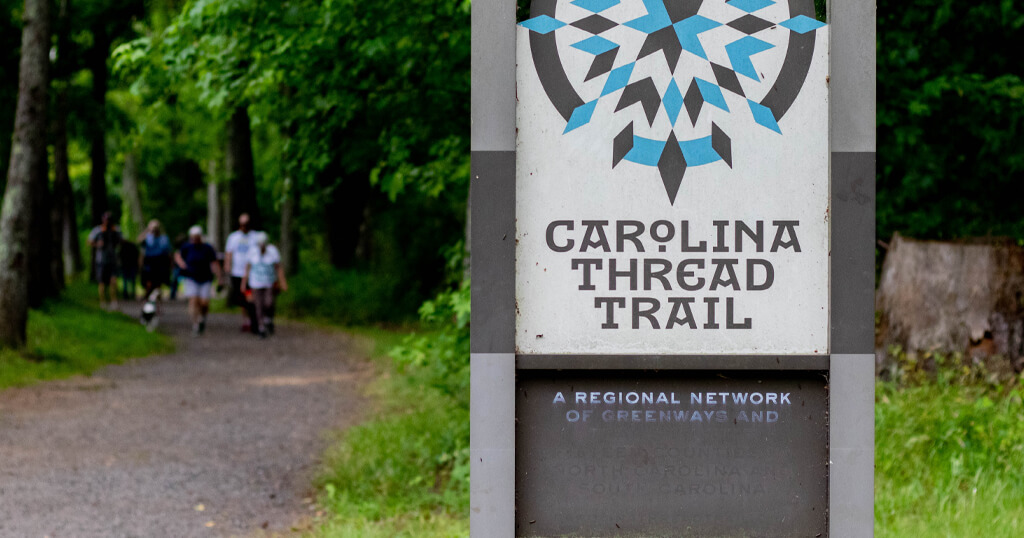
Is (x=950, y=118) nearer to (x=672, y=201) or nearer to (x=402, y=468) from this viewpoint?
(x=402, y=468)

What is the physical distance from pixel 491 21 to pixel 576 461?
1.42 metres

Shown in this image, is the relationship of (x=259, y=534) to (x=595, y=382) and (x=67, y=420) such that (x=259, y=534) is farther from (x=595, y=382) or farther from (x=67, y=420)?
(x=67, y=420)

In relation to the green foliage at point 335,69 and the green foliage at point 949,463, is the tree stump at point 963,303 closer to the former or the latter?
the green foliage at point 949,463

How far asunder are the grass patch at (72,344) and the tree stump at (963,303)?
29.6ft

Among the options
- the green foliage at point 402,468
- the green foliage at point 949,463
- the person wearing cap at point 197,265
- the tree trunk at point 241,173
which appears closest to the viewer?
the green foliage at point 949,463

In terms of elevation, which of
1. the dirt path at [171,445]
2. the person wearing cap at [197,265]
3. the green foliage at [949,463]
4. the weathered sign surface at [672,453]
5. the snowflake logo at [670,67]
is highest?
the snowflake logo at [670,67]

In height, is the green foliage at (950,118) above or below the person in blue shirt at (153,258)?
above

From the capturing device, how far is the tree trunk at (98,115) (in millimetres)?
25219

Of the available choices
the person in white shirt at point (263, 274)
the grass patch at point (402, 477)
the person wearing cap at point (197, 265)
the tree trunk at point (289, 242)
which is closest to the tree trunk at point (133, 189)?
the tree trunk at point (289, 242)

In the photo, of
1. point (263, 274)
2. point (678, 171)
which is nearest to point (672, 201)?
point (678, 171)

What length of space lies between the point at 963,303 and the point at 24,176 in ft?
35.1

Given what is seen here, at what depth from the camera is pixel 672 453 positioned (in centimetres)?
339

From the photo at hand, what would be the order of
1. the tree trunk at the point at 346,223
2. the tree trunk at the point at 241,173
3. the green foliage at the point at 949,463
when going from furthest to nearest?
the tree trunk at the point at 346,223 → the tree trunk at the point at 241,173 → the green foliage at the point at 949,463

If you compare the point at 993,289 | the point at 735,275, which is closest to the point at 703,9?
the point at 735,275
